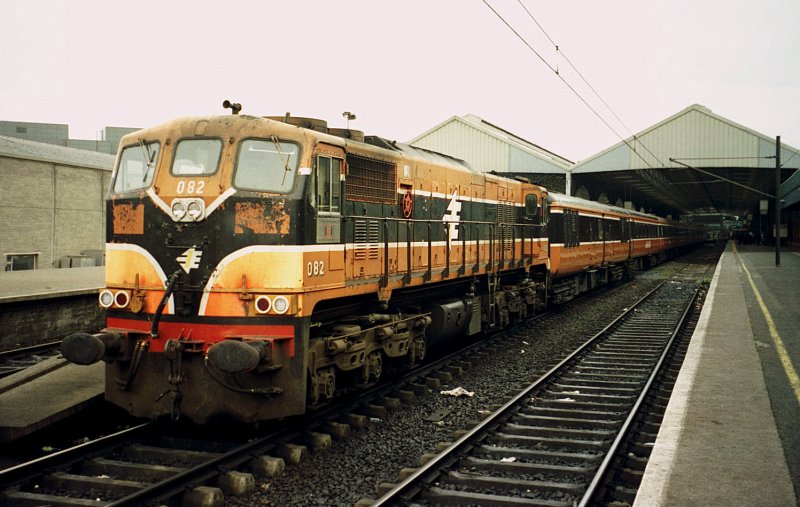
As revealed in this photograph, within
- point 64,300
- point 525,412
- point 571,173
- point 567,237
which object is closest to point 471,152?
point 571,173

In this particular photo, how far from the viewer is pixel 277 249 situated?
22.4 feet

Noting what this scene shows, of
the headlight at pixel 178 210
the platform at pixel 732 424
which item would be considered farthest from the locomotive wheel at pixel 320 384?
the platform at pixel 732 424

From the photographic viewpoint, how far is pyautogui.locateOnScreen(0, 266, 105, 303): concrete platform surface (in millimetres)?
13641

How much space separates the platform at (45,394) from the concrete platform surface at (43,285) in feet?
17.1

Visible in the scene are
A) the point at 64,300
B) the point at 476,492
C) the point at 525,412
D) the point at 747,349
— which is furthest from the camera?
the point at 64,300

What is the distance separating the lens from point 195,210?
7027 mm

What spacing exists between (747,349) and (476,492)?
7.53m

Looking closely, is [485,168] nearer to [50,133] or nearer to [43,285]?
[43,285]

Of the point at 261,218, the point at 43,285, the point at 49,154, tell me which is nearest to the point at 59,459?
the point at 261,218

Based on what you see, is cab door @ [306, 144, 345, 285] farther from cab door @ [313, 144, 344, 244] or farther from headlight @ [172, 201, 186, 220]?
headlight @ [172, 201, 186, 220]

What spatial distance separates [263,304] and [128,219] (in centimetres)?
200

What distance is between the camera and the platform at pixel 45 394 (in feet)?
23.2

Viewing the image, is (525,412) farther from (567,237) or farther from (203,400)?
(567,237)

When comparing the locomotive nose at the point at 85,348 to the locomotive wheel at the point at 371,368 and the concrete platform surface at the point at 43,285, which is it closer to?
the locomotive wheel at the point at 371,368
